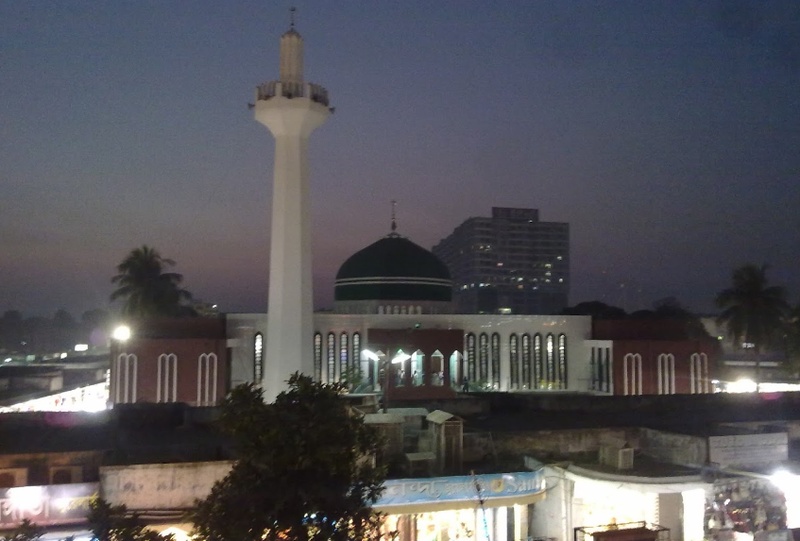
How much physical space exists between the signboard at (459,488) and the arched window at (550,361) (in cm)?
1930

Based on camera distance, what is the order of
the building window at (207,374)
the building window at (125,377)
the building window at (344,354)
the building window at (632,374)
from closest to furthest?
1. the building window at (125,377)
2. the building window at (207,374)
3. the building window at (344,354)
4. the building window at (632,374)

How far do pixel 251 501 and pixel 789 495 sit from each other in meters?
10.9

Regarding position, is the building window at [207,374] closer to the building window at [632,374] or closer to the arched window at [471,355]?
the arched window at [471,355]

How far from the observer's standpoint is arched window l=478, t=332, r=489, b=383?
32.2m

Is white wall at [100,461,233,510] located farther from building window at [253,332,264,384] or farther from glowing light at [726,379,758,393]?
glowing light at [726,379,758,393]

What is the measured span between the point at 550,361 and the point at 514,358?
1.71m

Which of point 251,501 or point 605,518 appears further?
point 605,518

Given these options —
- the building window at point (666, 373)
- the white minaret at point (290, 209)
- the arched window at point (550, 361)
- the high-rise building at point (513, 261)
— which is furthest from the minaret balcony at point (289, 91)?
the high-rise building at point (513, 261)

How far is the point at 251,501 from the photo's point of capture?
8.33 metres

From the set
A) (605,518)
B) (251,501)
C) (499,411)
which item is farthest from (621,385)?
(251,501)

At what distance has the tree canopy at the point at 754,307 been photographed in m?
34.1

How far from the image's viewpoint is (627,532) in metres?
12.9

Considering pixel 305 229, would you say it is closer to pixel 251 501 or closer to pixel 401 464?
pixel 401 464

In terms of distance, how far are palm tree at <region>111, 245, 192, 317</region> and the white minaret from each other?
1661cm
